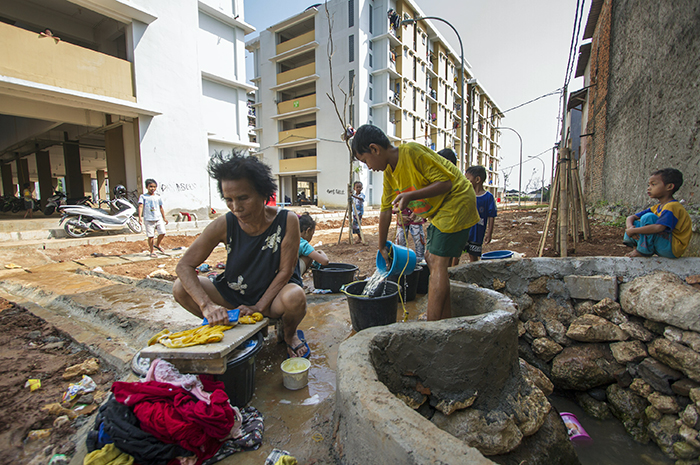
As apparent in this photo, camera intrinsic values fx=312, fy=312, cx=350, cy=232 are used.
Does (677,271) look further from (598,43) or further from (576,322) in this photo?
(598,43)

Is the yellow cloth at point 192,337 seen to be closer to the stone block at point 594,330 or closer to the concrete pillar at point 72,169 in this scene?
the stone block at point 594,330

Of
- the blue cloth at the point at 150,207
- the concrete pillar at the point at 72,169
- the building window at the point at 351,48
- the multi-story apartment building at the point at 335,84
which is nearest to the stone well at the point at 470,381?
the blue cloth at the point at 150,207

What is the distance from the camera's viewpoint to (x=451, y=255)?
92.0 inches

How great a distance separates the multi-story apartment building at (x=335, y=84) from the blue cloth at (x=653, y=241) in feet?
58.5

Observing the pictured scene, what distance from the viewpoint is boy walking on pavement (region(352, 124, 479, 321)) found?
2.25 metres

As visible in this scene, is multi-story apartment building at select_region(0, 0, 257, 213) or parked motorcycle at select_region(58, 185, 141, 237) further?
multi-story apartment building at select_region(0, 0, 257, 213)

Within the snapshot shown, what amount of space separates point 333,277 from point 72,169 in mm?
14125

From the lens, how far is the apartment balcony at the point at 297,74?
2262 cm

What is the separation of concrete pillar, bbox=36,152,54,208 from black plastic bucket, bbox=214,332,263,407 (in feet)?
55.2

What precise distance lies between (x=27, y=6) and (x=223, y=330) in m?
13.3

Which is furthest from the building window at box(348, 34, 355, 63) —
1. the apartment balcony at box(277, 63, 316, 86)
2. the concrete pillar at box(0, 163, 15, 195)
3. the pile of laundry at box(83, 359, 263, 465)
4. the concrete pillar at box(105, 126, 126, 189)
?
the pile of laundry at box(83, 359, 263, 465)

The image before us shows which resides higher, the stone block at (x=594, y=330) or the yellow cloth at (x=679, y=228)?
the yellow cloth at (x=679, y=228)

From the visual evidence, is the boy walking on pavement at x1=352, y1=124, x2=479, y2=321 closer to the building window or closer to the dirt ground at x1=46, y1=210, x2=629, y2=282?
the dirt ground at x1=46, y1=210, x2=629, y2=282

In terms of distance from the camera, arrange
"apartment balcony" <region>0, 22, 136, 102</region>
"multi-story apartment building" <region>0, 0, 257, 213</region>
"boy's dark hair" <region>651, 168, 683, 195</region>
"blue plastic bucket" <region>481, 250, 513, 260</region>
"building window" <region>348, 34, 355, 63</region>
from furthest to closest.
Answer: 1. "building window" <region>348, 34, 355, 63</region>
2. "multi-story apartment building" <region>0, 0, 257, 213</region>
3. "apartment balcony" <region>0, 22, 136, 102</region>
4. "blue plastic bucket" <region>481, 250, 513, 260</region>
5. "boy's dark hair" <region>651, 168, 683, 195</region>
